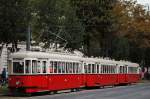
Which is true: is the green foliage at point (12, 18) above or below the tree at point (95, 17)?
below

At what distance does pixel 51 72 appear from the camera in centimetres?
3769

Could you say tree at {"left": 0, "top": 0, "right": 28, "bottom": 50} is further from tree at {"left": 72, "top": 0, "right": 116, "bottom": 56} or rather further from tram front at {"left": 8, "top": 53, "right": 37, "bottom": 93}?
tree at {"left": 72, "top": 0, "right": 116, "bottom": 56}

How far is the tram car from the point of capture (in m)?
35.1

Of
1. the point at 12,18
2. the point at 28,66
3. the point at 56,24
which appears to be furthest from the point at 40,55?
the point at 56,24

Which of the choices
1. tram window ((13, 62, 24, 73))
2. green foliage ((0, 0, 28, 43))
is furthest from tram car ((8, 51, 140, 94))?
green foliage ((0, 0, 28, 43))

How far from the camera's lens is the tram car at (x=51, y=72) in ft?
115

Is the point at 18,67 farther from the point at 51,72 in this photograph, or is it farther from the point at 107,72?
the point at 107,72

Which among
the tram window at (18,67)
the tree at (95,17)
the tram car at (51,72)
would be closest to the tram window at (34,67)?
the tram car at (51,72)

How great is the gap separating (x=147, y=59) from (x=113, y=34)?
27749mm

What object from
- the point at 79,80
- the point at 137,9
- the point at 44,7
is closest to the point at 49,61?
the point at 79,80

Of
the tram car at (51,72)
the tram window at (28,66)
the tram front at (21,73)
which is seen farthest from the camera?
the tram window at (28,66)

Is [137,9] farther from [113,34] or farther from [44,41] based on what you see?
[44,41]

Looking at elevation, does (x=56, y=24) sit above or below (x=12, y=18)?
above

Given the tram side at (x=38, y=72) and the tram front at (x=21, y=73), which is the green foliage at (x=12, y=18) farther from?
the tram side at (x=38, y=72)
